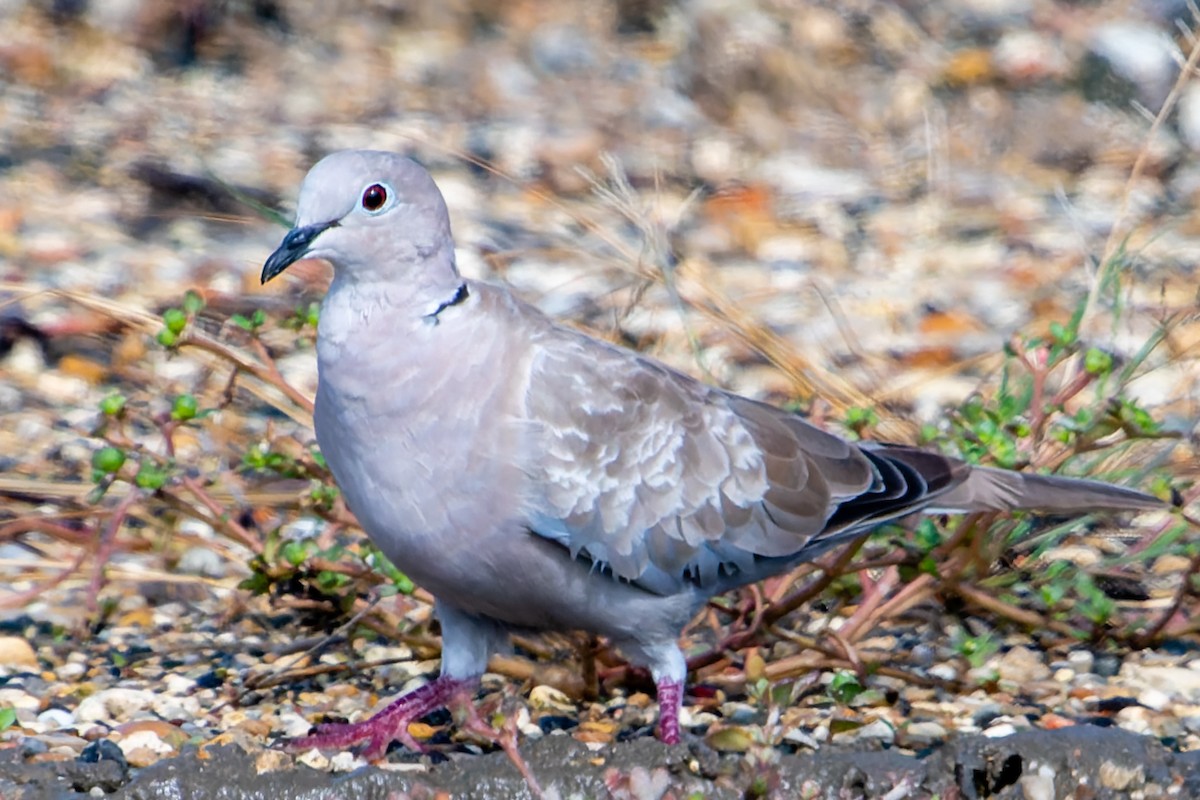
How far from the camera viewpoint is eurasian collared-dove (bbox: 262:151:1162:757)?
330cm

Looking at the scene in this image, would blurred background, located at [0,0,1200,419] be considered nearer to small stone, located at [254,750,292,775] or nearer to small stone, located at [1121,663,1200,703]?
small stone, located at [1121,663,1200,703]

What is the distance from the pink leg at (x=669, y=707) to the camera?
3.55m

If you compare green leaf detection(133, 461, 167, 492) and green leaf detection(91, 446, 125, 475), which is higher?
green leaf detection(91, 446, 125, 475)

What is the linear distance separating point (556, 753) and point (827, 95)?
5.42 m

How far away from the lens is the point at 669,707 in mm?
3578

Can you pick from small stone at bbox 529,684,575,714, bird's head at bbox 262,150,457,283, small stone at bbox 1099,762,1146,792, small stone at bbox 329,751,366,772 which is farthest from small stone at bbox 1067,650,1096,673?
bird's head at bbox 262,150,457,283

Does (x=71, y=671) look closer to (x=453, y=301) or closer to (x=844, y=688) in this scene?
(x=453, y=301)

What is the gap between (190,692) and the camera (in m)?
3.90

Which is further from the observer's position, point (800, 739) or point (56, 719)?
point (56, 719)

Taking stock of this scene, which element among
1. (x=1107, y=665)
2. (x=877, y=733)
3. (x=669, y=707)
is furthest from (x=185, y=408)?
(x=1107, y=665)

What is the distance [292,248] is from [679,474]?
0.92 m

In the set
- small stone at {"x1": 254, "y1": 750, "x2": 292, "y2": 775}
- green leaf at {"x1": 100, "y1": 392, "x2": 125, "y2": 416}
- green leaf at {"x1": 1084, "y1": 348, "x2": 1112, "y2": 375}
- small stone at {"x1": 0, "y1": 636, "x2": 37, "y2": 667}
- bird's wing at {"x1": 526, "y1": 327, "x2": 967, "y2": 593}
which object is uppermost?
green leaf at {"x1": 1084, "y1": 348, "x2": 1112, "y2": 375}

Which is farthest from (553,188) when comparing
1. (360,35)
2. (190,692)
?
(190,692)

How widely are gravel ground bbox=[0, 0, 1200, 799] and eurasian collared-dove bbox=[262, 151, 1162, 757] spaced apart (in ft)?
0.94
